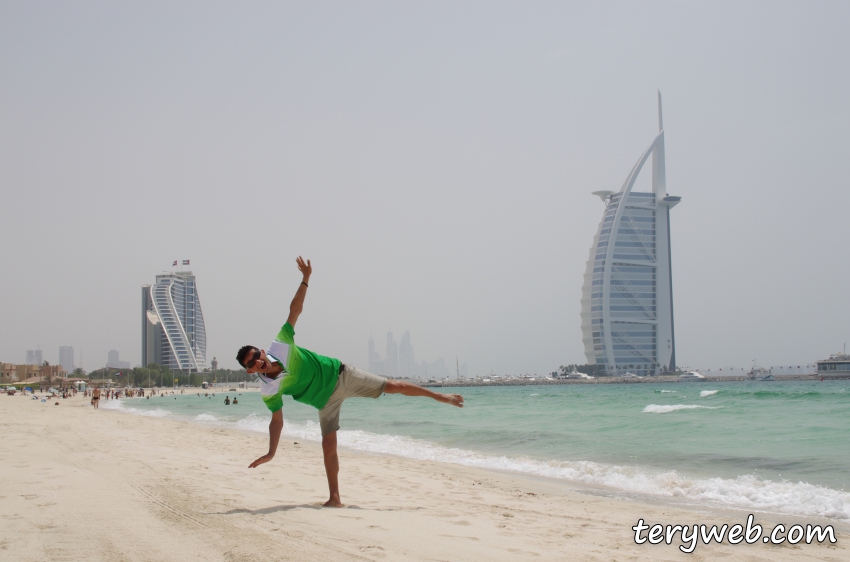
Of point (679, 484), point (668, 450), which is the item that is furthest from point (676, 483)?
point (668, 450)

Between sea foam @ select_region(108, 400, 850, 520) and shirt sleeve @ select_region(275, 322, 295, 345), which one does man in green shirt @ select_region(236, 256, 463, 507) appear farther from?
sea foam @ select_region(108, 400, 850, 520)

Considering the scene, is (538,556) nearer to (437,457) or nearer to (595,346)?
(437,457)

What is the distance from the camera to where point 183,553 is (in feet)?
11.5

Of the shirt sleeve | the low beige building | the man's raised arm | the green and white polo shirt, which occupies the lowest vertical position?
the low beige building

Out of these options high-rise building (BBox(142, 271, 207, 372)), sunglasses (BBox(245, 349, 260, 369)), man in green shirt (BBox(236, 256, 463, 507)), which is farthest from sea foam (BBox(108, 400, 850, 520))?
high-rise building (BBox(142, 271, 207, 372))

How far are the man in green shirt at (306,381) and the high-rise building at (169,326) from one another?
496ft

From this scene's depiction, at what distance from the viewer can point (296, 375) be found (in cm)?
457

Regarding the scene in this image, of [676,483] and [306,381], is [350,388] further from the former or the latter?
[676,483]

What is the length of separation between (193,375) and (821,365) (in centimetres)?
11643

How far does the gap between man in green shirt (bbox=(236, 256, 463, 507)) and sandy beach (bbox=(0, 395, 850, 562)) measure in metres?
0.57

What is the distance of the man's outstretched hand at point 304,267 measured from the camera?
16.3 feet

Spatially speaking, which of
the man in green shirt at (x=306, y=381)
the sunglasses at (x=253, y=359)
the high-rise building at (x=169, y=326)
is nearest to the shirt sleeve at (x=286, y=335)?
the man in green shirt at (x=306, y=381)

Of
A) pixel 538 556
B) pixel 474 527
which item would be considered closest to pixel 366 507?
pixel 474 527

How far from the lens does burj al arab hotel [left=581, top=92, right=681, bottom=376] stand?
95.0 meters
